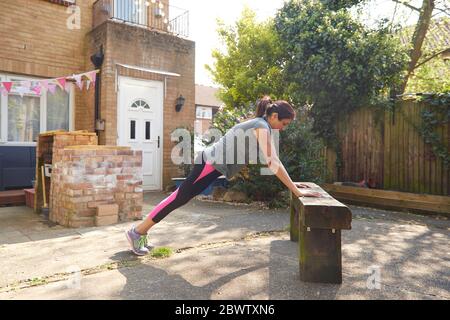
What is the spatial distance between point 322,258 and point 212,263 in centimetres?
95

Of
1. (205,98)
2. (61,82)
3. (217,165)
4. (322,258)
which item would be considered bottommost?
(322,258)

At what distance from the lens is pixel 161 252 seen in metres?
3.33

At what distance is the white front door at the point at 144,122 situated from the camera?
819 centimetres

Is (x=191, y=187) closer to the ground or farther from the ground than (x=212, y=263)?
farther from the ground

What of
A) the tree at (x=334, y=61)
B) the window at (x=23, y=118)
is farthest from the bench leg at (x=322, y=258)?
the window at (x=23, y=118)

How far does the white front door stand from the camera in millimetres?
8188

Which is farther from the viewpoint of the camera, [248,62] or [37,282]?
[248,62]

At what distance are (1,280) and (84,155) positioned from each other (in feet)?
6.82

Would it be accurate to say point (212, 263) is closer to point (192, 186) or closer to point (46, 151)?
point (192, 186)

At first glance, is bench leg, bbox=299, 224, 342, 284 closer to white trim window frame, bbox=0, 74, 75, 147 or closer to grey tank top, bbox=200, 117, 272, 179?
grey tank top, bbox=200, 117, 272, 179

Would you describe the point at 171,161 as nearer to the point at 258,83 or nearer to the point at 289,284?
the point at 258,83

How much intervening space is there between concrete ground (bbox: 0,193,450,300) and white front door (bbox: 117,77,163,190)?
Answer: 11.5 feet

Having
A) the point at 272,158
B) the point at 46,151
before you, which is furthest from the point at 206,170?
the point at 46,151

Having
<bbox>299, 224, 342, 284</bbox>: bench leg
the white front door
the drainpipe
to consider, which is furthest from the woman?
the drainpipe
